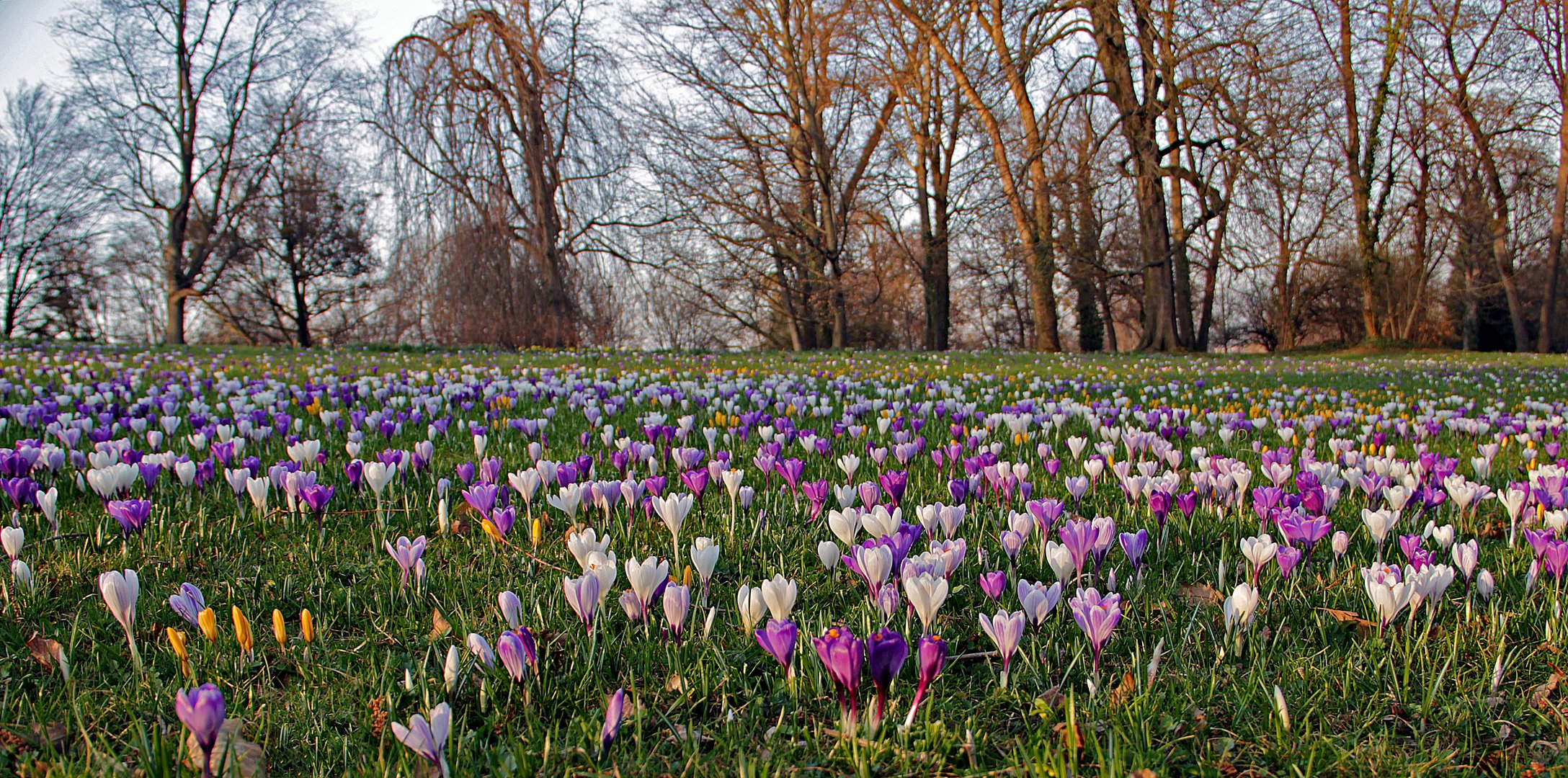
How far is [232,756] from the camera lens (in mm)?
1103

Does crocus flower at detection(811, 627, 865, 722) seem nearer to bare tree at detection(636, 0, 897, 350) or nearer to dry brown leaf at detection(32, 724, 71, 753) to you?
dry brown leaf at detection(32, 724, 71, 753)

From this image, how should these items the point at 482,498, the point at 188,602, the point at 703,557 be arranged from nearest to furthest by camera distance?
the point at 188,602
the point at 703,557
the point at 482,498

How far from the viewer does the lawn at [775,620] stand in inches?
47.8

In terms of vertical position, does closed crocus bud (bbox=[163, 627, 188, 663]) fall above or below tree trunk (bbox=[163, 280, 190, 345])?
below

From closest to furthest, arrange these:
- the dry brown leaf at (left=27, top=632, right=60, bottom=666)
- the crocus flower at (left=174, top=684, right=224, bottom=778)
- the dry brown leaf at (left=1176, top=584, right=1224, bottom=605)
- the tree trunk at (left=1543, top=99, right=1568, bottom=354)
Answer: the crocus flower at (left=174, top=684, right=224, bottom=778)
the dry brown leaf at (left=27, top=632, right=60, bottom=666)
the dry brown leaf at (left=1176, top=584, right=1224, bottom=605)
the tree trunk at (left=1543, top=99, right=1568, bottom=354)

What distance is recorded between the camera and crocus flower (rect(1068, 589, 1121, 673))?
1.32 meters

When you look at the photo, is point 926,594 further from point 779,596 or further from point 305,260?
point 305,260

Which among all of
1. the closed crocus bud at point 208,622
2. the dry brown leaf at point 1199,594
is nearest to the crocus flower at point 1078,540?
the dry brown leaf at point 1199,594

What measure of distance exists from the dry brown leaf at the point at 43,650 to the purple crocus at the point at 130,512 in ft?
1.54

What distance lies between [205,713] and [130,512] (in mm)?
1253

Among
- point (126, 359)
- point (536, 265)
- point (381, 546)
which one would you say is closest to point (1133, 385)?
point (381, 546)

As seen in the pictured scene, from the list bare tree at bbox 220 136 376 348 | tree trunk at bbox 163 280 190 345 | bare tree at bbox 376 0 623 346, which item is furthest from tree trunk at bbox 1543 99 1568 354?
tree trunk at bbox 163 280 190 345

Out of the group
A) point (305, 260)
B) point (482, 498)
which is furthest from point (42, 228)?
point (482, 498)

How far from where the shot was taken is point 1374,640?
151 cm
